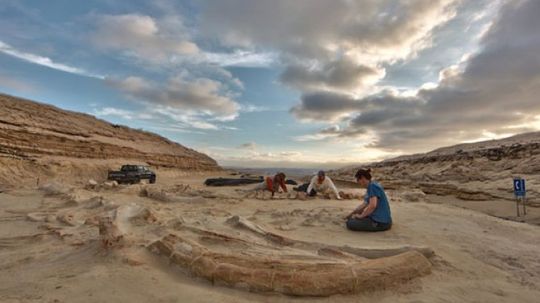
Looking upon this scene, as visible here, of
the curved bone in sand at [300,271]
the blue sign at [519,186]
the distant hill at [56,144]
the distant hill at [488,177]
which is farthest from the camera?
the distant hill at [56,144]

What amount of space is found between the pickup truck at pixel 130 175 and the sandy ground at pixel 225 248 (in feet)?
40.6

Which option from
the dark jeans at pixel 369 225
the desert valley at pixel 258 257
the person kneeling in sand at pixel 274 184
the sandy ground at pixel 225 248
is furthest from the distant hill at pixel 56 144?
the dark jeans at pixel 369 225

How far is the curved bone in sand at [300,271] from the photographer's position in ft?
9.71

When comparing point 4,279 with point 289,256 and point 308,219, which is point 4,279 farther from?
point 308,219

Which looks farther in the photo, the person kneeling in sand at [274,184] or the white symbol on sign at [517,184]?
the person kneeling in sand at [274,184]

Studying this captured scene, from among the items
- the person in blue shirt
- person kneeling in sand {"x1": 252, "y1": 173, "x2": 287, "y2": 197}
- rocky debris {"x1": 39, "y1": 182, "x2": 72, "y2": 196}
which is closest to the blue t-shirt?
the person in blue shirt

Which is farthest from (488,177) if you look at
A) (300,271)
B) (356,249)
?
(300,271)

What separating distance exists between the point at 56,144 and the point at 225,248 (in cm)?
2328

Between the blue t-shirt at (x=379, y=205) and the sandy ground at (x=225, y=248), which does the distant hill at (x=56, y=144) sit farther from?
the blue t-shirt at (x=379, y=205)

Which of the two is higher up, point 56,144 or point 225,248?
point 56,144

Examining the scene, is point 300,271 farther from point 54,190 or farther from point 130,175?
point 130,175

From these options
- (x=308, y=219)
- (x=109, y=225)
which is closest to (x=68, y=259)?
(x=109, y=225)

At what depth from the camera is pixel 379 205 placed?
550 centimetres

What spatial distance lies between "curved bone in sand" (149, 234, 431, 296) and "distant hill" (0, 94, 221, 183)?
19562 mm
